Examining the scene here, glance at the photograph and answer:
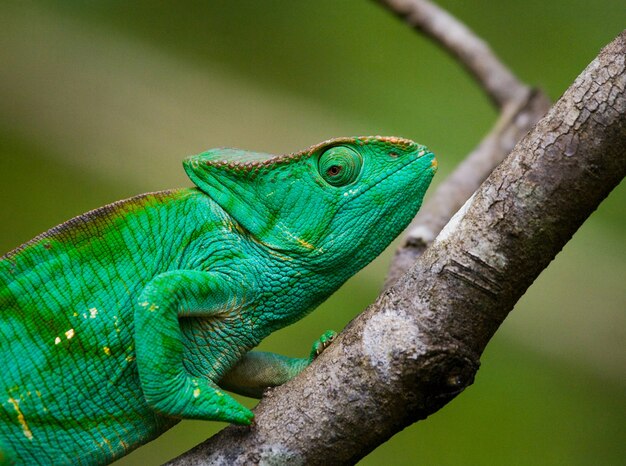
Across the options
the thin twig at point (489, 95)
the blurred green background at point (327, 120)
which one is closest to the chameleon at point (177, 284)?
the thin twig at point (489, 95)

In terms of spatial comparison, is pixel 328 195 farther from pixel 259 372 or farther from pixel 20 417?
pixel 20 417

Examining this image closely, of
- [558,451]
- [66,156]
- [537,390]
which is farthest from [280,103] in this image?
[558,451]

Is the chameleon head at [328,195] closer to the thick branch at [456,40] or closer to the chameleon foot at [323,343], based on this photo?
the chameleon foot at [323,343]

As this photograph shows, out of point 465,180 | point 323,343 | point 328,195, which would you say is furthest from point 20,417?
point 465,180

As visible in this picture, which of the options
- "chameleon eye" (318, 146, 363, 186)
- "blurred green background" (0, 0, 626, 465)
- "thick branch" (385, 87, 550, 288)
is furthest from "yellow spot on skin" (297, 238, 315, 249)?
"blurred green background" (0, 0, 626, 465)

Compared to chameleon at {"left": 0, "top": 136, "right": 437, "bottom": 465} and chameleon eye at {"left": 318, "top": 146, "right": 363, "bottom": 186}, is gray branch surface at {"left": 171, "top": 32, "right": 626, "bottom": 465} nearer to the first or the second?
chameleon at {"left": 0, "top": 136, "right": 437, "bottom": 465}

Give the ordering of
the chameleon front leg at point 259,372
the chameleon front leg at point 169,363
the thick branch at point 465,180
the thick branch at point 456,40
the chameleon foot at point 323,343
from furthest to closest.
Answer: the thick branch at point 456,40, the thick branch at point 465,180, the chameleon front leg at point 259,372, the chameleon foot at point 323,343, the chameleon front leg at point 169,363
